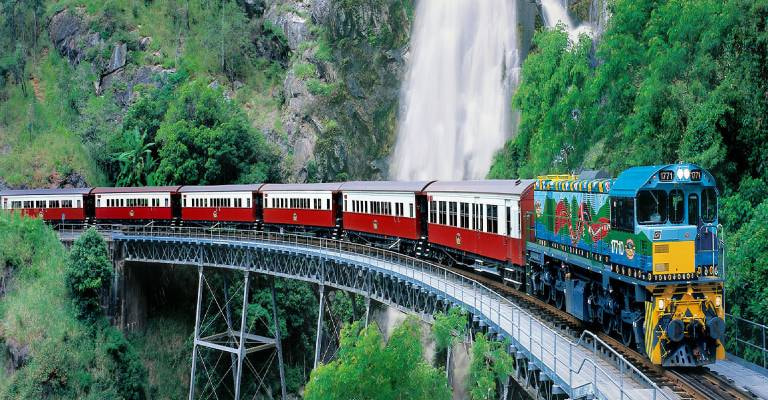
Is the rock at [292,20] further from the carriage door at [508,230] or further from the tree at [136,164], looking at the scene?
the carriage door at [508,230]

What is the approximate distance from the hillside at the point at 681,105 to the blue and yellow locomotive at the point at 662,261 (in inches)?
207

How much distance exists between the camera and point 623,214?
17.3m

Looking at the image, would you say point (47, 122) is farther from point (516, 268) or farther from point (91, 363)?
point (516, 268)

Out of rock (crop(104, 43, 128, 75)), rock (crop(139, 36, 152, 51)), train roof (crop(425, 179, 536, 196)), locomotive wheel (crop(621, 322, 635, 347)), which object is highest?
rock (crop(139, 36, 152, 51))

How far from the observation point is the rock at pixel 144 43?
243ft

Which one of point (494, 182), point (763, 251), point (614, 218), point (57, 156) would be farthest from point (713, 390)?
point (57, 156)

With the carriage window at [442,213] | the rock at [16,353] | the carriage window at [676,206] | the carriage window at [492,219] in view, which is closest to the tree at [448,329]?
the carriage window at [676,206]

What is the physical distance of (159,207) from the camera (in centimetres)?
4881

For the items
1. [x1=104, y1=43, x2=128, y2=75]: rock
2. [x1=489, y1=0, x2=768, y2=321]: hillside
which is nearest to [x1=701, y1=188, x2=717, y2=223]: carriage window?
[x1=489, y1=0, x2=768, y2=321]: hillside

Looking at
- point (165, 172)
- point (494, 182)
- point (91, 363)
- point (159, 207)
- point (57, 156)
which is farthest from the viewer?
point (57, 156)

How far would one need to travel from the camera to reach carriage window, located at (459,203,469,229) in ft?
90.5

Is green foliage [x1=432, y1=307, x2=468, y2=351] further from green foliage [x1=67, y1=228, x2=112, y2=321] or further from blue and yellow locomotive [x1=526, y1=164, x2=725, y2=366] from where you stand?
green foliage [x1=67, y1=228, x2=112, y2=321]

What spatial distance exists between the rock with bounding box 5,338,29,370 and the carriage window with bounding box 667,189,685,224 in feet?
112

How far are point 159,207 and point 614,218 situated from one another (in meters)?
36.6
